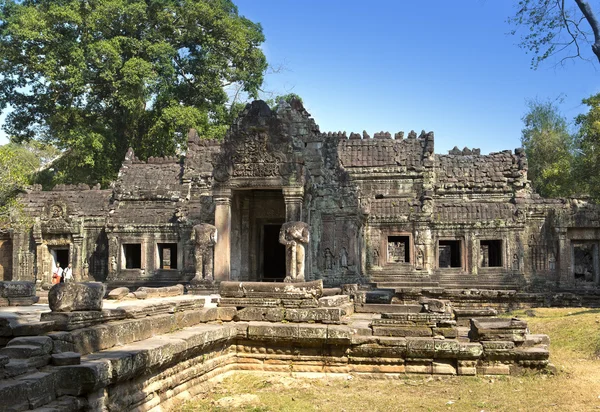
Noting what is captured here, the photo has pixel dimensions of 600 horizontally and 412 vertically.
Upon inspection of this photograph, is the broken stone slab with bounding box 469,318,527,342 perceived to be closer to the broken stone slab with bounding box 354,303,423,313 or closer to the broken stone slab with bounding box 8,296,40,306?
the broken stone slab with bounding box 354,303,423,313

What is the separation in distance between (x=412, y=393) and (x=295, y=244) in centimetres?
479

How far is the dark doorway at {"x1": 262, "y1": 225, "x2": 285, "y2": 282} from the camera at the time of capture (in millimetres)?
16484

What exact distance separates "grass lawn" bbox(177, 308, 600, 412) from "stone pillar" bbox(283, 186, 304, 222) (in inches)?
219

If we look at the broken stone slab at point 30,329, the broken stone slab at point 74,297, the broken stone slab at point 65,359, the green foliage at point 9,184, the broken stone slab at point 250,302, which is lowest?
the broken stone slab at point 65,359

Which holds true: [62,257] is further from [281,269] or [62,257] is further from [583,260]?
[583,260]

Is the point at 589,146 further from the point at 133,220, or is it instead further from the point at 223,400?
the point at 223,400

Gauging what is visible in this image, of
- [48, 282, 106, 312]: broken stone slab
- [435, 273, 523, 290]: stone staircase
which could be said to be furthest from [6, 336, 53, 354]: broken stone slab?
[435, 273, 523, 290]: stone staircase

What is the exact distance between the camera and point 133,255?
76.3ft

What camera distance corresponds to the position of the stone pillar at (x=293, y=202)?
13.6 metres

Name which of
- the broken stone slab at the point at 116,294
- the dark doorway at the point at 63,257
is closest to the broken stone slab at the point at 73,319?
the broken stone slab at the point at 116,294

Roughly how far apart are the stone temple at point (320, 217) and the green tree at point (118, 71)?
6342mm

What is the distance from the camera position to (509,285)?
20.1 metres

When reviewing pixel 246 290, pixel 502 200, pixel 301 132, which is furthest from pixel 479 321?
pixel 502 200

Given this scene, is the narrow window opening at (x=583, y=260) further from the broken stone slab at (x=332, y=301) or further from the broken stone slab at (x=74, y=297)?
the broken stone slab at (x=74, y=297)
